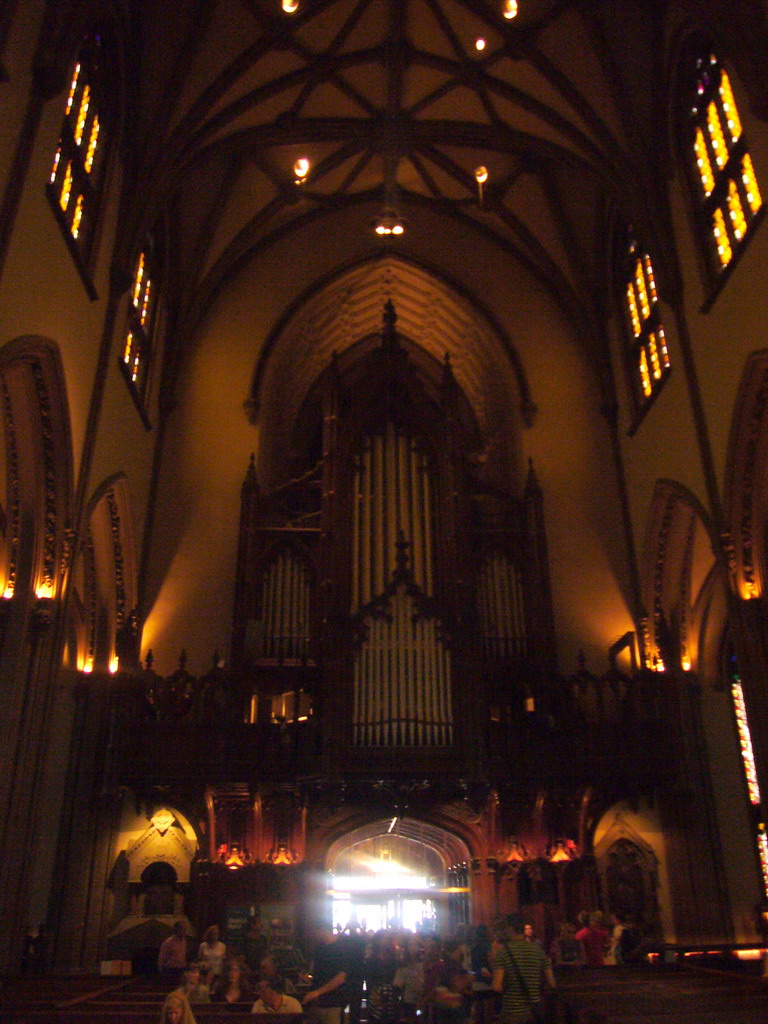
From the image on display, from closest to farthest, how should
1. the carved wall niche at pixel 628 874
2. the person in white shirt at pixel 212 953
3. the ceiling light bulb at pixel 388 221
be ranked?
the person in white shirt at pixel 212 953
the ceiling light bulb at pixel 388 221
the carved wall niche at pixel 628 874

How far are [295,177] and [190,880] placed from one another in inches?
632

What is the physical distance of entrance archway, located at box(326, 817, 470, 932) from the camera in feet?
60.0

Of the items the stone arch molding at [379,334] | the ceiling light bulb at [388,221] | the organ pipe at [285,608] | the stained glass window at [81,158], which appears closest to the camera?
the stained glass window at [81,158]

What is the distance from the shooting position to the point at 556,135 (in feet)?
63.5

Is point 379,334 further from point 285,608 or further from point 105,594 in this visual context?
point 105,594

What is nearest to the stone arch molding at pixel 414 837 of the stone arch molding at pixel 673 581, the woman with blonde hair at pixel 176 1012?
the stone arch molding at pixel 673 581

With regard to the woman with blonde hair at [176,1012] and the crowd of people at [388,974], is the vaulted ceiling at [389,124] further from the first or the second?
the woman with blonde hair at [176,1012]

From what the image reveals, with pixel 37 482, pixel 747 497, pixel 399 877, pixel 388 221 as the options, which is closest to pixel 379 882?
pixel 399 877

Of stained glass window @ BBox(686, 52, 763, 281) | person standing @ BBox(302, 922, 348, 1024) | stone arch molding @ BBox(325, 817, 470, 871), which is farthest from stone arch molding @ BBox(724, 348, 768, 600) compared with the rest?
person standing @ BBox(302, 922, 348, 1024)

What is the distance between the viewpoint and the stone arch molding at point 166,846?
58.0 feet

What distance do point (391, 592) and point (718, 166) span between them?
32.3ft

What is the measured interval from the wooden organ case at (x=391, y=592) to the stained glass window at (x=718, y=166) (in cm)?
681

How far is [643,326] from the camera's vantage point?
19953mm

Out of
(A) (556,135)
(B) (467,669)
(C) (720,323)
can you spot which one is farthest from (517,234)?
(B) (467,669)
